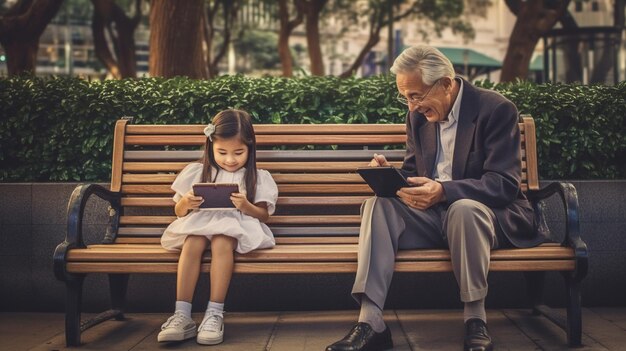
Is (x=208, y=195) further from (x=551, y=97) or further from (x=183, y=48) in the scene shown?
(x=183, y=48)

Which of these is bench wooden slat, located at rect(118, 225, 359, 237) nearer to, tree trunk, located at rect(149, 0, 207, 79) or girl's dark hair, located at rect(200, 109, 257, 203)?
girl's dark hair, located at rect(200, 109, 257, 203)

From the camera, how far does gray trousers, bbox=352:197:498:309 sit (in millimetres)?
4266

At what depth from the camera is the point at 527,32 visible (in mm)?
15922

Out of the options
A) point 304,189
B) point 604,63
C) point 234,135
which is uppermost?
point 604,63

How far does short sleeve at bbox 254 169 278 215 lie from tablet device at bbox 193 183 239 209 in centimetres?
31

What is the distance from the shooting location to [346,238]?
5223mm

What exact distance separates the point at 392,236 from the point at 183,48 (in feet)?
20.4

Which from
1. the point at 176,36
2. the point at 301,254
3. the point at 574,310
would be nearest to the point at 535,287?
the point at 574,310

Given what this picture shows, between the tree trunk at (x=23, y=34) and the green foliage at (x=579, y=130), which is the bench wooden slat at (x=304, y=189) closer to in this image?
the green foliage at (x=579, y=130)

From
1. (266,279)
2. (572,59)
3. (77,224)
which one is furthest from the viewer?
(572,59)

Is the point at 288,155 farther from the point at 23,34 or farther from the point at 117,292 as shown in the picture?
the point at 23,34

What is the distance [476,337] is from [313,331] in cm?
115

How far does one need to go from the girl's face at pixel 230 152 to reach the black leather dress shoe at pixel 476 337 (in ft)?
5.24

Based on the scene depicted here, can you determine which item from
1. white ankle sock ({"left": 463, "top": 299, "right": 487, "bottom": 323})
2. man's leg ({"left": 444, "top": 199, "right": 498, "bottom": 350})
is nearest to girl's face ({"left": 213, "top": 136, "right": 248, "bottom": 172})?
man's leg ({"left": 444, "top": 199, "right": 498, "bottom": 350})
